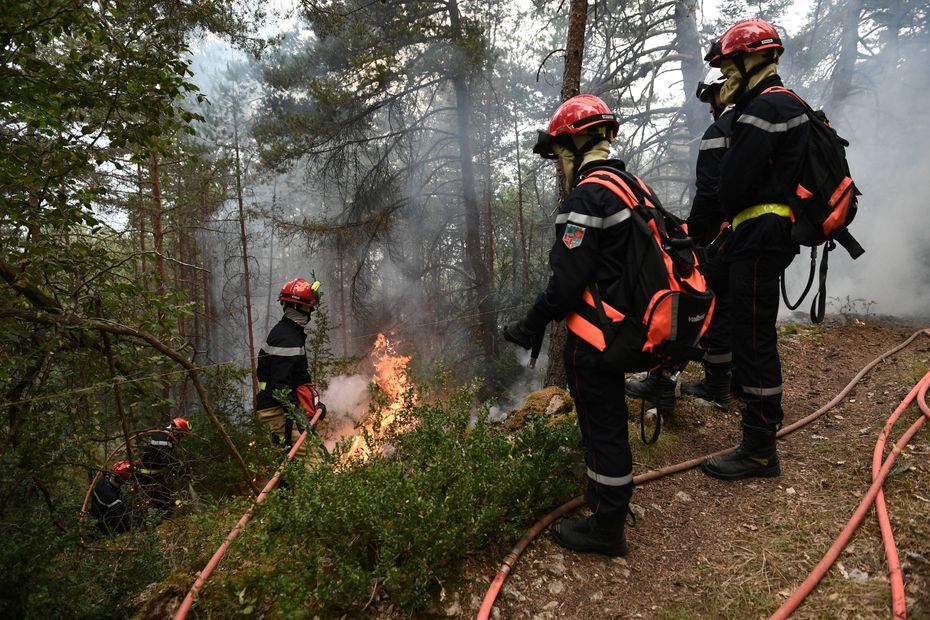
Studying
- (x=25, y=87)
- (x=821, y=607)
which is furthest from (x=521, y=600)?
(x=25, y=87)

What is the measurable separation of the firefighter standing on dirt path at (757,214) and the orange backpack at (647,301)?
35.5 inches

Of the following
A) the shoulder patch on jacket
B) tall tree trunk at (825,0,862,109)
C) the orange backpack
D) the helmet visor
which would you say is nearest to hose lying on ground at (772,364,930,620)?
the orange backpack

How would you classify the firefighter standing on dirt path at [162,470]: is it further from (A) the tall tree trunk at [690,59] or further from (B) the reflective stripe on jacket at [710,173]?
(A) the tall tree trunk at [690,59]

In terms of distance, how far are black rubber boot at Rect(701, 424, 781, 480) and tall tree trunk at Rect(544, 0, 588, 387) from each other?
2.26 m

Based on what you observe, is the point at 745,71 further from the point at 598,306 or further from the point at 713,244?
the point at 598,306

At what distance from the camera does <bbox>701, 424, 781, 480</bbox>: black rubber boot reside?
3207 millimetres

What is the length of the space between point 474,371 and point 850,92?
41.4 ft

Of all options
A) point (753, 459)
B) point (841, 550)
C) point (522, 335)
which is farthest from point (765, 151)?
point (841, 550)

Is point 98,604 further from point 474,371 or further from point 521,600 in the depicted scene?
point 474,371

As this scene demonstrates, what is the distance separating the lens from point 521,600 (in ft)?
7.81

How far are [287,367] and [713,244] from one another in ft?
15.7

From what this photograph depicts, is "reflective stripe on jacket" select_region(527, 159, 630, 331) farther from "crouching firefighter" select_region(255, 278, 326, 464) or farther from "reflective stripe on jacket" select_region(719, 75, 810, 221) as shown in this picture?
"crouching firefighter" select_region(255, 278, 326, 464)

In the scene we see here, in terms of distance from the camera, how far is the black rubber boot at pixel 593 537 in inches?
103

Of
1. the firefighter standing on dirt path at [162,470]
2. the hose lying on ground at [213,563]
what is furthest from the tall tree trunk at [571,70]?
the firefighter standing on dirt path at [162,470]
